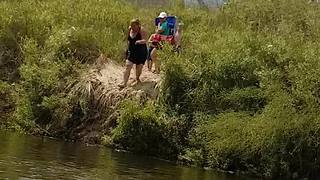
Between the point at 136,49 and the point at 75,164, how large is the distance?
16.4 ft

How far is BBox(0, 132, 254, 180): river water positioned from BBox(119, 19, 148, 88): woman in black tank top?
7.57ft

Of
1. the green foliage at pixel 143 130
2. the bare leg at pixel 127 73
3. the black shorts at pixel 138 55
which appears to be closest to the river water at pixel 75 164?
the green foliage at pixel 143 130

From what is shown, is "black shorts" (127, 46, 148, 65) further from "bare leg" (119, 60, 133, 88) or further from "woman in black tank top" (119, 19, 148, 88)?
"bare leg" (119, 60, 133, 88)

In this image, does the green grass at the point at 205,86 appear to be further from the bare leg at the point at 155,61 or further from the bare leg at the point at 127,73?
the bare leg at the point at 127,73

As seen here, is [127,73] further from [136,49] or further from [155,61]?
[155,61]

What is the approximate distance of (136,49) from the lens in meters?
19.0

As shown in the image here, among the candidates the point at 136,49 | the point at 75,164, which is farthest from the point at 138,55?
the point at 75,164

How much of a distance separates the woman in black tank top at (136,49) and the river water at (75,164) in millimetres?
2306

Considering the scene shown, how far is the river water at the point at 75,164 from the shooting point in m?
13.5

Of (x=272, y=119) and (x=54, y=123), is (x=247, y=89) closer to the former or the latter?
(x=272, y=119)

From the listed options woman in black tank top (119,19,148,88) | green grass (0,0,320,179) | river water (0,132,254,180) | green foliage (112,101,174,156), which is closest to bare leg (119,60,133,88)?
woman in black tank top (119,19,148,88)

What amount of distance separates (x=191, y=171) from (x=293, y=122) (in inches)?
99.0

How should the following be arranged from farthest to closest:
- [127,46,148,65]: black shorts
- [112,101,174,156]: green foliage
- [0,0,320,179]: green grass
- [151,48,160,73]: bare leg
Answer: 1. [151,48,160,73]: bare leg
2. [127,46,148,65]: black shorts
3. [112,101,174,156]: green foliage
4. [0,0,320,179]: green grass

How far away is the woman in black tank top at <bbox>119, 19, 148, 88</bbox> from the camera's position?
18.7 meters
